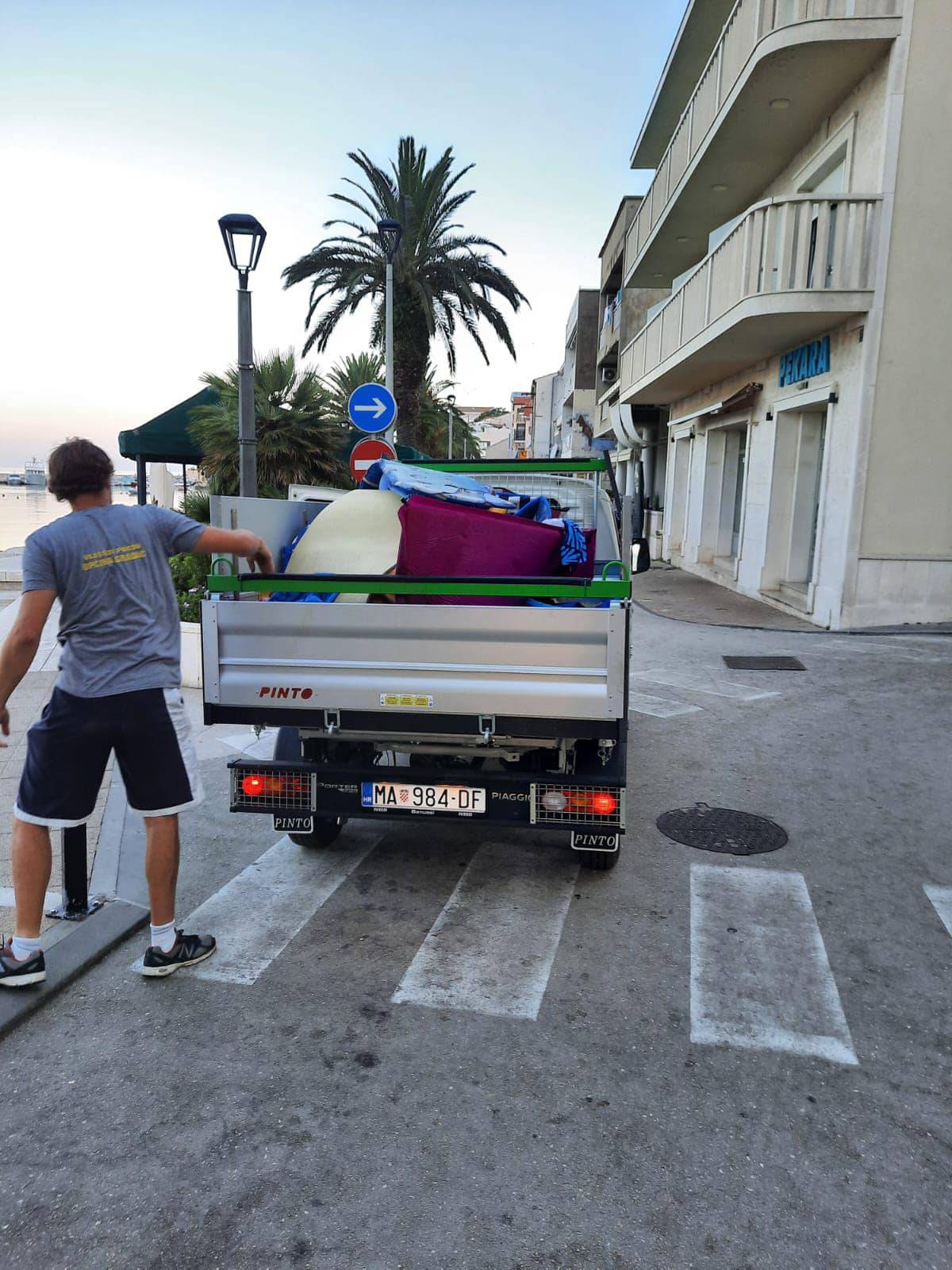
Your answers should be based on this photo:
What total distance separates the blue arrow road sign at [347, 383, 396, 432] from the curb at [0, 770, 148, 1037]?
695 centimetres

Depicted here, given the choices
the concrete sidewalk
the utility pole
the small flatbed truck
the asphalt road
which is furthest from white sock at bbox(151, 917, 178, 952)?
the concrete sidewalk

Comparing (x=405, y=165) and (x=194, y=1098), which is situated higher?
(x=405, y=165)

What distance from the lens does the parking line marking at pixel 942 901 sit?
4.10 m

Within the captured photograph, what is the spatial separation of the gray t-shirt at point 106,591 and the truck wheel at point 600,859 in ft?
7.38

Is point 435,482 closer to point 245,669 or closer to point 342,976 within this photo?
point 245,669

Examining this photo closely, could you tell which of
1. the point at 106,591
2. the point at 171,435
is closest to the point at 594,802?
the point at 106,591

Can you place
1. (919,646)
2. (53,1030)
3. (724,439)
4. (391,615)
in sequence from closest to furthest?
1. (53,1030)
2. (391,615)
3. (919,646)
4. (724,439)

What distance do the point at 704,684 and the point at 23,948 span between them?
6791 mm

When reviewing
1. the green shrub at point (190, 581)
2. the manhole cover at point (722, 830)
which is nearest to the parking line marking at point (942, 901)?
the manhole cover at point (722, 830)

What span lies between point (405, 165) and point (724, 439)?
10596 millimetres

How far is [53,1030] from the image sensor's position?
3.20 metres

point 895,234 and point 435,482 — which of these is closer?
point 435,482

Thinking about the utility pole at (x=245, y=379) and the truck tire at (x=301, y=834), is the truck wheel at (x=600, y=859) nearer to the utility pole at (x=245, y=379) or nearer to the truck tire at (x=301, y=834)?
the truck tire at (x=301, y=834)

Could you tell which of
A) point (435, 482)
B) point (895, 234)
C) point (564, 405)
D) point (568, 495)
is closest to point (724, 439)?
point (895, 234)
